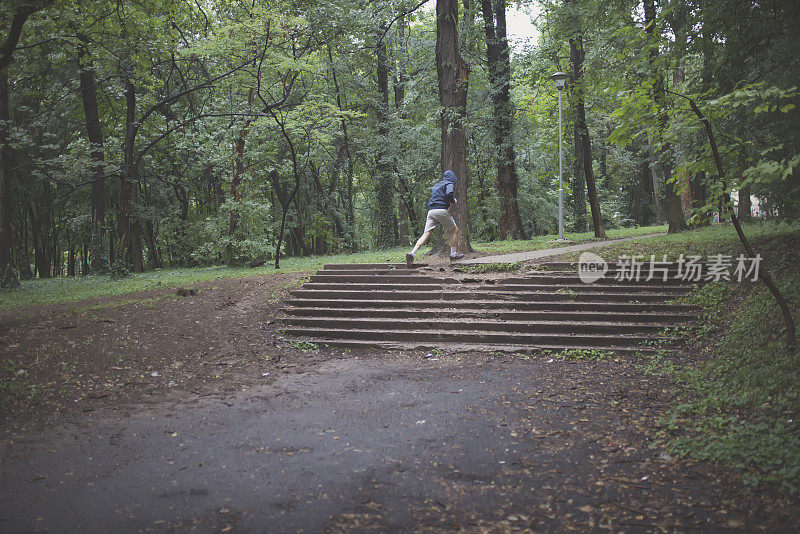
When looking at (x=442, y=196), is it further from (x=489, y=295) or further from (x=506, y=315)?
(x=506, y=315)

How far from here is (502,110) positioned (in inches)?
746

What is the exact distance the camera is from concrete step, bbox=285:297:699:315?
27.3 feet

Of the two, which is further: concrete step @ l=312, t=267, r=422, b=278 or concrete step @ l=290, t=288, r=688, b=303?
concrete step @ l=312, t=267, r=422, b=278

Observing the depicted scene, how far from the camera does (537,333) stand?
8.26 metres

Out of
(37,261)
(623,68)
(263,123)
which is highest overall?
(263,123)

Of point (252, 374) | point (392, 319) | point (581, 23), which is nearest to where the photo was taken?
point (252, 374)

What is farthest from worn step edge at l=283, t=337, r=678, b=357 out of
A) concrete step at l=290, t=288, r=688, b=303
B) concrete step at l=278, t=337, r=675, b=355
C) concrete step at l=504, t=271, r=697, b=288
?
concrete step at l=504, t=271, r=697, b=288

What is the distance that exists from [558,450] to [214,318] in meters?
6.78

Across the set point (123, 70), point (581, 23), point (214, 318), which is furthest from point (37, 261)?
point (581, 23)

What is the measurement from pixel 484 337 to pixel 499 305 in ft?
3.80

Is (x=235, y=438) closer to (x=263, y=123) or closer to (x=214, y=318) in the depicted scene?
(x=214, y=318)

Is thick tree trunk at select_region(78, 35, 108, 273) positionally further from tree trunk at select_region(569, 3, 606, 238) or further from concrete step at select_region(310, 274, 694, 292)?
tree trunk at select_region(569, 3, 606, 238)

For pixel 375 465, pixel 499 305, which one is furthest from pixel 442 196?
pixel 375 465

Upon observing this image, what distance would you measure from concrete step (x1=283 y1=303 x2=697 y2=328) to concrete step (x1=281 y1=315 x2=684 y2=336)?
17 centimetres
